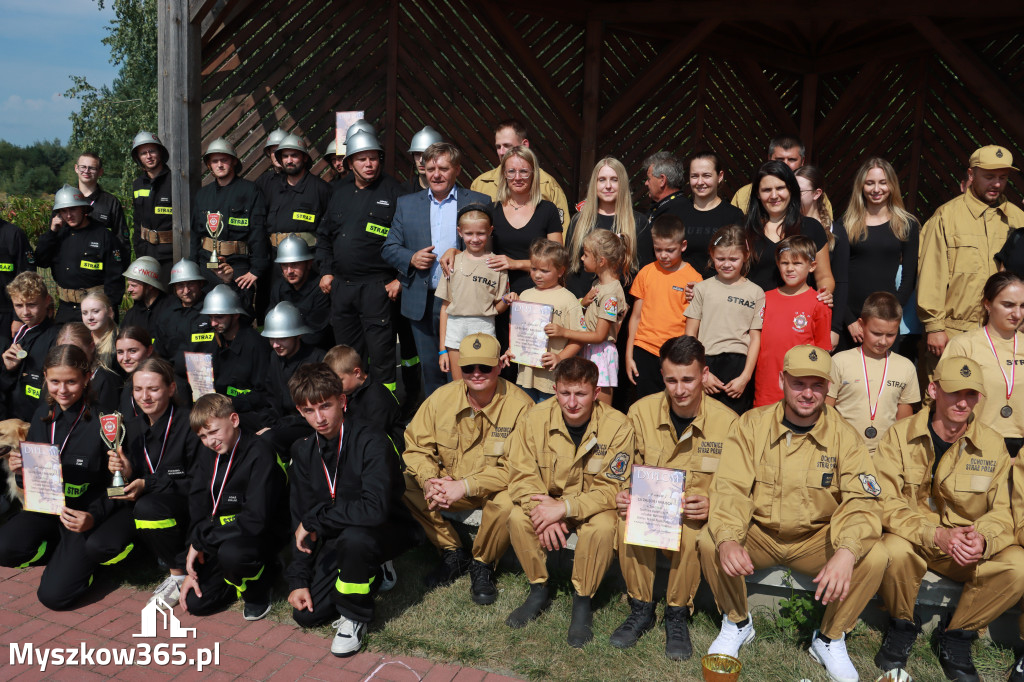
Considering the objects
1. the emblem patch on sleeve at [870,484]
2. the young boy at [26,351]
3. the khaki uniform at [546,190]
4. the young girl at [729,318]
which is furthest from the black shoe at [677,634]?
the young boy at [26,351]

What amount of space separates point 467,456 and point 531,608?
1.03 metres

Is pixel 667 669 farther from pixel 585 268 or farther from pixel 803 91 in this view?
pixel 803 91

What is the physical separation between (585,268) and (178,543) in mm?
3138

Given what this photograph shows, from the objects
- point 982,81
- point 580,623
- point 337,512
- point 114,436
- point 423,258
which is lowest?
point 580,623

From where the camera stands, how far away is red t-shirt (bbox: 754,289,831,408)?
5070 mm

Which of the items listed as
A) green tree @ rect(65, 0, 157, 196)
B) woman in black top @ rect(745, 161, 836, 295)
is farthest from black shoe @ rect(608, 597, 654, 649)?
green tree @ rect(65, 0, 157, 196)

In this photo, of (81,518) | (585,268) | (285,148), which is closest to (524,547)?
(585,268)

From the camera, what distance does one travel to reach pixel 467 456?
16.6 feet

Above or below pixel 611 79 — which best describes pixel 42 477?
below

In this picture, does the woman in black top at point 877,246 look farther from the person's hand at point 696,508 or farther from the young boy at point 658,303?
the person's hand at point 696,508

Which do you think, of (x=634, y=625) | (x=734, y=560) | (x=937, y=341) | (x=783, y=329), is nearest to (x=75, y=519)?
(x=634, y=625)

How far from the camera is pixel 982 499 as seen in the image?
4.13m

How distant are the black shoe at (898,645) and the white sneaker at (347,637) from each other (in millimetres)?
2679

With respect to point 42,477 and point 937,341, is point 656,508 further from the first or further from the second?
point 42,477
